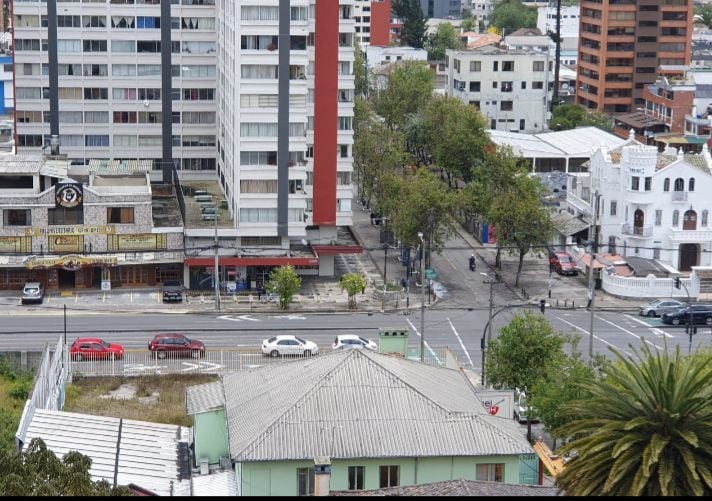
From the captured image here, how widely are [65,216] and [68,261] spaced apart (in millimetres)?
3393

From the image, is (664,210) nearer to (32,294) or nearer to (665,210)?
(665,210)

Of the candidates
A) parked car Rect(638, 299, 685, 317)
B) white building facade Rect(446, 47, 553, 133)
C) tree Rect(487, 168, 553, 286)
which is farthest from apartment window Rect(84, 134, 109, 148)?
white building facade Rect(446, 47, 553, 133)

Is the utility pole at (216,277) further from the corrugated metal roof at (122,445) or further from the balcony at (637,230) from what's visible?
the corrugated metal roof at (122,445)

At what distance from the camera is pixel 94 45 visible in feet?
364

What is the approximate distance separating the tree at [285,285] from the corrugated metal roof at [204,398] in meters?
28.5

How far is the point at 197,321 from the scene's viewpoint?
87.1 metres

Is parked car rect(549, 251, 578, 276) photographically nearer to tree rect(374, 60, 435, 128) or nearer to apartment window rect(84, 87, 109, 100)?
apartment window rect(84, 87, 109, 100)

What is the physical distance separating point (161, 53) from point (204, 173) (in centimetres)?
1017

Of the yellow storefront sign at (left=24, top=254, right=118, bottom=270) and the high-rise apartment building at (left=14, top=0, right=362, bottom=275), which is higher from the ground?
the high-rise apartment building at (left=14, top=0, right=362, bottom=275)

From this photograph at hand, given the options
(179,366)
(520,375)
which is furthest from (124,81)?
(520,375)

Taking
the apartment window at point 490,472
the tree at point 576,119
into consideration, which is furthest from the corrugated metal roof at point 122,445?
the tree at point 576,119

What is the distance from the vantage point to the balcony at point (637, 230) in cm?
10025

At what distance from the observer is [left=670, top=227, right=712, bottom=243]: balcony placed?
9969 cm

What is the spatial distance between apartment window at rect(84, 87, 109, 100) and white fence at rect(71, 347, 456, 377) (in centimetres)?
3920
